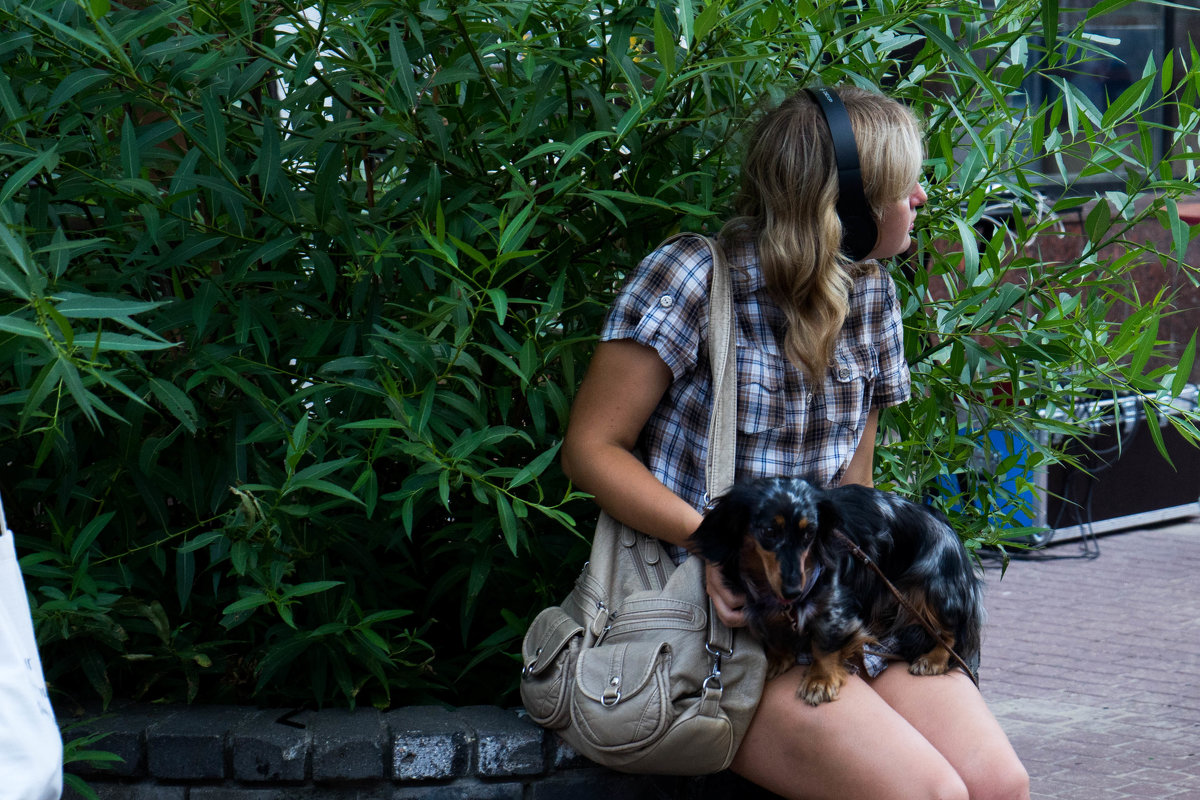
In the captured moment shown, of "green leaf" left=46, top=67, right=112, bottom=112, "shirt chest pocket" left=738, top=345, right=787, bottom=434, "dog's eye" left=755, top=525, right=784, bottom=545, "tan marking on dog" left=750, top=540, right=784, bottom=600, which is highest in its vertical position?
"green leaf" left=46, top=67, right=112, bottom=112

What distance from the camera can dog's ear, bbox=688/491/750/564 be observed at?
227 centimetres

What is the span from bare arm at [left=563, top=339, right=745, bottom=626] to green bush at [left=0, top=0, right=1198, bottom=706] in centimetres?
10

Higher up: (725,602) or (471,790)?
(725,602)

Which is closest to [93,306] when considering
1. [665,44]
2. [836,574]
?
[665,44]

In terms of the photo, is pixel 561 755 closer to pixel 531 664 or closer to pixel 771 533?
pixel 531 664

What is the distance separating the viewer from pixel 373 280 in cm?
271

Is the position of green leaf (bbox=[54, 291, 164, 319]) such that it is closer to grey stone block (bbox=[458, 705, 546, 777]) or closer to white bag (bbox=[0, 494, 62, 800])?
white bag (bbox=[0, 494, 62, 800])

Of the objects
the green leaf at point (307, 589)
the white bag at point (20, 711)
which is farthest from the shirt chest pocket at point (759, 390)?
the white bag at point (20, 711)

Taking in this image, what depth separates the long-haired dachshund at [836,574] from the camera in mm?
2240

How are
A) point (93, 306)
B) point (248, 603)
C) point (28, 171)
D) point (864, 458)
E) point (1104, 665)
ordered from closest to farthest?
1. point (93, 306)
2. point (28, 171)
3. point (248, 603)
4. point (864, 458)
5. point (1104, 665)

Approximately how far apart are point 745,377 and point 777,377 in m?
0.07

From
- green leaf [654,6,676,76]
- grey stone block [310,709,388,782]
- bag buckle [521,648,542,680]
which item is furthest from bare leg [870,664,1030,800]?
green leaf [654,6,676,76]

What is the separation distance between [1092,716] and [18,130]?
4017 mm

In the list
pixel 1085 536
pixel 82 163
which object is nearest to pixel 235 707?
pixel 82 163
